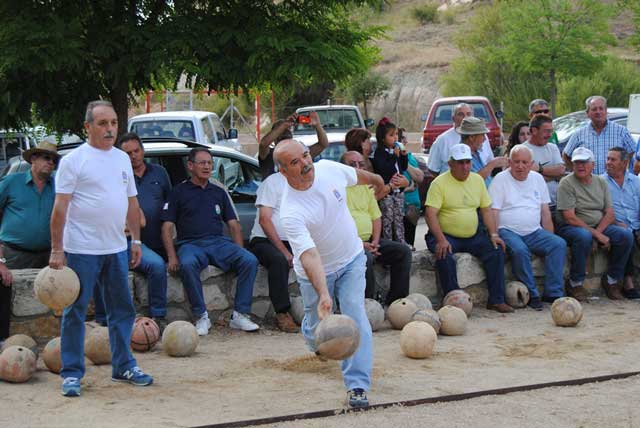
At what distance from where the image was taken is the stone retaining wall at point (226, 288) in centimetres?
845

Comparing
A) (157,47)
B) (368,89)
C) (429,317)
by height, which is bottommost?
(429,317)

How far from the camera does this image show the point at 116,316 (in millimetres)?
6934

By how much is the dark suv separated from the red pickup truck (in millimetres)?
13248

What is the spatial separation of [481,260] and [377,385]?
11.3 ft

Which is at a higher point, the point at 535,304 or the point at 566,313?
the point at 566,313

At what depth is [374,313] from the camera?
898 centimetres

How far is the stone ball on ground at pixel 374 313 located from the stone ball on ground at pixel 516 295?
5.58ft

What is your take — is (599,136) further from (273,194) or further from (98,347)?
(98,347)

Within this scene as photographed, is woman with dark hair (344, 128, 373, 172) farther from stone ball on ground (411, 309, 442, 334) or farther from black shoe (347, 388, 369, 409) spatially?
black shoe (347, 388, 369, 409)

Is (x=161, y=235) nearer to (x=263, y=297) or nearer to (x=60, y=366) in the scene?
(x=263, y=297)

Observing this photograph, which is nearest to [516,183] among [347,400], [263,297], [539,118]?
[539,118]

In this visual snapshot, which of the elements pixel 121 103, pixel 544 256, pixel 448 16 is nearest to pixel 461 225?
pixel 544 256

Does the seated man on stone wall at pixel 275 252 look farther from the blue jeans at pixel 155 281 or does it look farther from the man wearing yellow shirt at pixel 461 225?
the man wearing yellow shirt at pixel 461 225

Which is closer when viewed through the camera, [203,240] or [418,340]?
[418,340]
